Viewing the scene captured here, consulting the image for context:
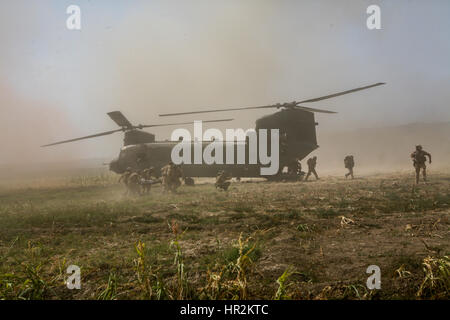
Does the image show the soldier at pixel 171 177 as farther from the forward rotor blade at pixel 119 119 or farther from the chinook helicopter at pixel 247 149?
the forward rotor blade at pixel 119 119

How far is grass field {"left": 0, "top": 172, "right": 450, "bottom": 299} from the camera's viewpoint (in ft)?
11.8

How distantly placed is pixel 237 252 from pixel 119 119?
18.4m

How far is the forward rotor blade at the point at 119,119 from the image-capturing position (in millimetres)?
19842

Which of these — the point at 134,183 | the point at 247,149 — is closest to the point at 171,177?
the point at 134,183

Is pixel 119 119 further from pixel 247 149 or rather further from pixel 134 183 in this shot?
pixel 247 149

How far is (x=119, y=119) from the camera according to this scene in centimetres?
2048

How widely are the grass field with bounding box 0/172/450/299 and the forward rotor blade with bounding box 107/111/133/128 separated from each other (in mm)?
11689

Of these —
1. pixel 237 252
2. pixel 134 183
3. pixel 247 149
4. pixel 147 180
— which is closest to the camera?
pixel 237 252

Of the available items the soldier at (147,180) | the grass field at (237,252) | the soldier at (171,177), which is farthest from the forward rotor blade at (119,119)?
the grass field at (237,252)

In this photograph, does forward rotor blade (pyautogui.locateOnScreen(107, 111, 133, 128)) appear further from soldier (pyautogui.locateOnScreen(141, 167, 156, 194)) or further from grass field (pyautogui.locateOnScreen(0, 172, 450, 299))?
grass field (pyautogui.locateOnScreen(0, 172, 450, 299))

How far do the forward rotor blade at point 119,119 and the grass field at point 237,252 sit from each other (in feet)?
38.4
